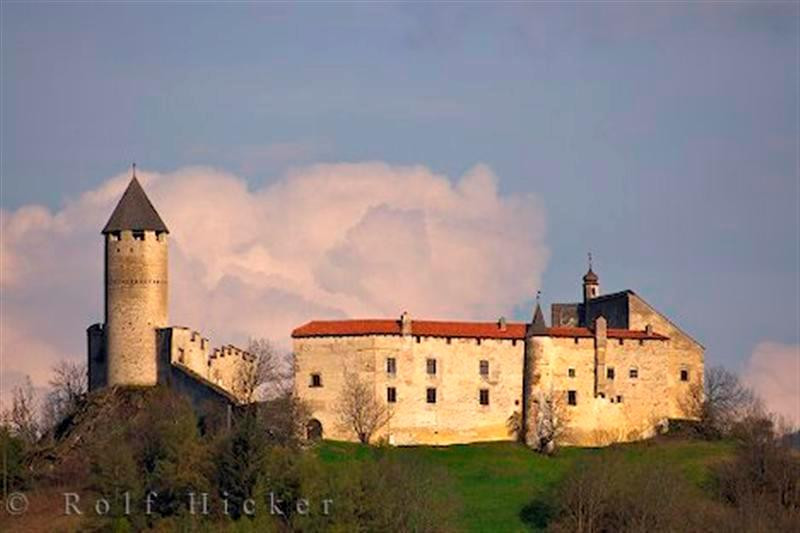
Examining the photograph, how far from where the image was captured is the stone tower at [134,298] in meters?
88.2

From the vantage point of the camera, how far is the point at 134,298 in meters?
88.3

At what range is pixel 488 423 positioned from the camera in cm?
9100

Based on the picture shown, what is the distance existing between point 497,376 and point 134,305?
1261cm

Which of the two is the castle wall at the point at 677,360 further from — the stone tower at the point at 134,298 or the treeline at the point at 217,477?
the stone tower at the point at 134,298

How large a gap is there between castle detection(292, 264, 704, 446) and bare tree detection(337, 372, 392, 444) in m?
0.19

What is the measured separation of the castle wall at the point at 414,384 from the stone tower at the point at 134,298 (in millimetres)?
5054

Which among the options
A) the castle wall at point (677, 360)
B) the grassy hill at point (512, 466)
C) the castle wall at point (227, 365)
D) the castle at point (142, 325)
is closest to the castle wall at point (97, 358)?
the castle at point (142, 325)

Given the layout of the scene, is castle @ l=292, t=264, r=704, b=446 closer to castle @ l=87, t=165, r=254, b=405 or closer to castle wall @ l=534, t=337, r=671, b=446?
castle wall @ l=534, t=337, r=671, b=446

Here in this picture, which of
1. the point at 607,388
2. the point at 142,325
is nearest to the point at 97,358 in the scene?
the point at 142,325

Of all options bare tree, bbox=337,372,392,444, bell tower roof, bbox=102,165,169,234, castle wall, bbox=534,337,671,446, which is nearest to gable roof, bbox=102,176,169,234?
bell tower roof, bbox=102,165,169,234

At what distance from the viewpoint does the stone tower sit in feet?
290

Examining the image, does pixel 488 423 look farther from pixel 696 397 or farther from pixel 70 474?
pixel 70 474

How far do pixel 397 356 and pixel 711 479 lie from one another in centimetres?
1126

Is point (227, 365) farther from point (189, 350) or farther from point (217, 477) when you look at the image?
point (217, 477)
